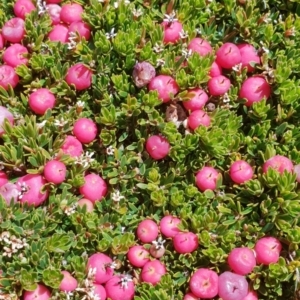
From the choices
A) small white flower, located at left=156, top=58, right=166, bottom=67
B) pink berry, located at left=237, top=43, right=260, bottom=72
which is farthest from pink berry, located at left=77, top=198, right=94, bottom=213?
pink berry, located at left=237, top=43, right=260, bottom=72

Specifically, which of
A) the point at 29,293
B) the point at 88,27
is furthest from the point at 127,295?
the point at 88,27

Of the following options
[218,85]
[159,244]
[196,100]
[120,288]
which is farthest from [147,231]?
[218,85]

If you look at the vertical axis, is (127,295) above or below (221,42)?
below

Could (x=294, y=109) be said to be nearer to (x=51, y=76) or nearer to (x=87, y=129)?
(x=87, y=129)

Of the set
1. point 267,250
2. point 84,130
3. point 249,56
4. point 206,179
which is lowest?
point 267,250

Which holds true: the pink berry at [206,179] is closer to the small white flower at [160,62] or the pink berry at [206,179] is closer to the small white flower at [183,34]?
the small white flower at [160,62]

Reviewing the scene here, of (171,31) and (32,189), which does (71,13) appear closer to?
(171,31)
